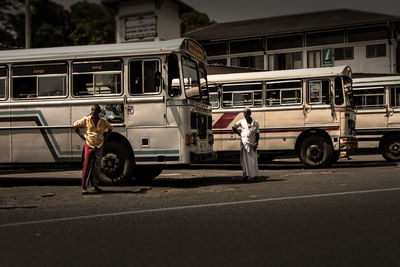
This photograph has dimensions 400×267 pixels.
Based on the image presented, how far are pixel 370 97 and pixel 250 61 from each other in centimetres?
2499

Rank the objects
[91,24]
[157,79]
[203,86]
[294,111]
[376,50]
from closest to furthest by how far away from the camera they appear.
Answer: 1. [157,79]
2. [203,86]
3. [294,111]
4. [376,50]
5. [91,24]

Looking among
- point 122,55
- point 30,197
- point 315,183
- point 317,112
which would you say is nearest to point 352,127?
point 317,112

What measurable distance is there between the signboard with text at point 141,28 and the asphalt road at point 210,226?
39.2 metres

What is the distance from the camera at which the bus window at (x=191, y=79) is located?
11.7 metres

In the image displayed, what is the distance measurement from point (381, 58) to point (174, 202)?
110ft

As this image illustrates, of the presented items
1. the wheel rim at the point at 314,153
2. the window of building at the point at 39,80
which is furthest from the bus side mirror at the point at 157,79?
the wheel rim at the point at 314,153

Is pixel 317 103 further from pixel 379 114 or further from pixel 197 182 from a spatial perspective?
pixel 197 182

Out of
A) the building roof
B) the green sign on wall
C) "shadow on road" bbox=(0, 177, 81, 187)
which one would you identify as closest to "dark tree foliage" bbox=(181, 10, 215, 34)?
the building roof

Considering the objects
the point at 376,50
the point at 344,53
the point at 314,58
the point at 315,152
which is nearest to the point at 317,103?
the point at 315,152

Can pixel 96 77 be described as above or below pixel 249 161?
above

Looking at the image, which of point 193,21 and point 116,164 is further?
point 193,21

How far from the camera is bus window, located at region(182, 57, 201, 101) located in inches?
460

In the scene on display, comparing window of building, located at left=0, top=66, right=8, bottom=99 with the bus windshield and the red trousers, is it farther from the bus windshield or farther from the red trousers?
the bus windshield

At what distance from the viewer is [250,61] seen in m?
43.3
